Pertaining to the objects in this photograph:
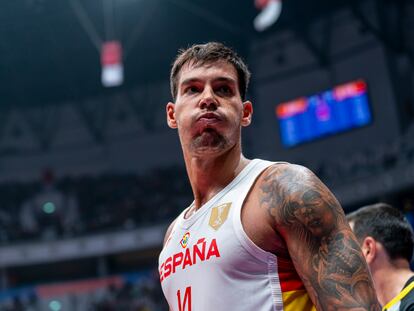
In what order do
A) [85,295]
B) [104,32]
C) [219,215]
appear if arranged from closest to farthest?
[219,215], [85,295], [104,32]

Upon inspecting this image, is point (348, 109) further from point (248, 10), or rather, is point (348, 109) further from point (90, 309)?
point (90, 309)

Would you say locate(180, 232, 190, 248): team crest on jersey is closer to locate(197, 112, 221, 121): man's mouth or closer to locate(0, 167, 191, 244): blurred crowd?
locate(197, 112, 221, 121): man's mouth

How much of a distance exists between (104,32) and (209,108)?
17948mm

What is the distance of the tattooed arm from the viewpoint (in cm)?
149

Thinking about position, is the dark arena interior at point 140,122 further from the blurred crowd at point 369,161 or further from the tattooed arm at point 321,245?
the tattooed arm at point 321,245

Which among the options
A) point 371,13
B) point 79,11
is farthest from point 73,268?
point 371,13

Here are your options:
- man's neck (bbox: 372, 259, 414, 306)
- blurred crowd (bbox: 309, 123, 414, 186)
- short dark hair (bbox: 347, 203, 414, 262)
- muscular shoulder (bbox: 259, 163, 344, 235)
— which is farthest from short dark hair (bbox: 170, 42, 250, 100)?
blurred crowd (bbox: 309, 123, 414, 186)

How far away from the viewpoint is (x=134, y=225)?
64.3 ft

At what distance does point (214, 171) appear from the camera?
2016 millimetres

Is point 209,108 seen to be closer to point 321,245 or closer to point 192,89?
point 192,89

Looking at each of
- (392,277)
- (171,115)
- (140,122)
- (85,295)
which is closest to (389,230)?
(392,277)

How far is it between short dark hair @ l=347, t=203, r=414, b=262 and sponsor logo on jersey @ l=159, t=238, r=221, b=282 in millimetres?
1542

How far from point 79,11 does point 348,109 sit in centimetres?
896

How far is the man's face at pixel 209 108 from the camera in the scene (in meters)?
1.91
